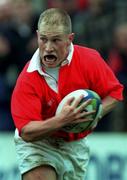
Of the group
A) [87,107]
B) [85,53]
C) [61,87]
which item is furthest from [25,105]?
[85,53]

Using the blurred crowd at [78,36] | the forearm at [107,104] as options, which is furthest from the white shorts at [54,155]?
the blurred crowd at [78,36]

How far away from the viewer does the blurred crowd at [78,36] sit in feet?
30.9

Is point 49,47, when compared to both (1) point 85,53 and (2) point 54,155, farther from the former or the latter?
(2) point 54,155

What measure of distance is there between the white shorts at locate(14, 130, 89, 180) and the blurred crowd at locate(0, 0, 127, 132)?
2976 millimetres

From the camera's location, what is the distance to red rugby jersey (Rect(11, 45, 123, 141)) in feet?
19.4

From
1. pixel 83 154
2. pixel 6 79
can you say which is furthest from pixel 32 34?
pixel 83 154

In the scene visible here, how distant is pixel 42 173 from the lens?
6.20 meters

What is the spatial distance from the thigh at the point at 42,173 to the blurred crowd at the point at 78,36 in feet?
10.4

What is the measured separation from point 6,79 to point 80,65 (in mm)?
3374

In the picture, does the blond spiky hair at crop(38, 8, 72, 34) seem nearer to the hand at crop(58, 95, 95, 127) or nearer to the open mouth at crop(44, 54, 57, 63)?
the open mouth at crop(44, 54, 57, 63)

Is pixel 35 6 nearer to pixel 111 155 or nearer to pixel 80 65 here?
pixel 111 155

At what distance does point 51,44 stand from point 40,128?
25.6 inches

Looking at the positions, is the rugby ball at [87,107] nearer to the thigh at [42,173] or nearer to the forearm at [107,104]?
the forearm at [107,104]

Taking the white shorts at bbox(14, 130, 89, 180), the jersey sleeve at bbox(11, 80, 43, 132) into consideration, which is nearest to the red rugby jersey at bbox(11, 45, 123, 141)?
the jersey sleeve at bbox(11, 80, 43, 132)
